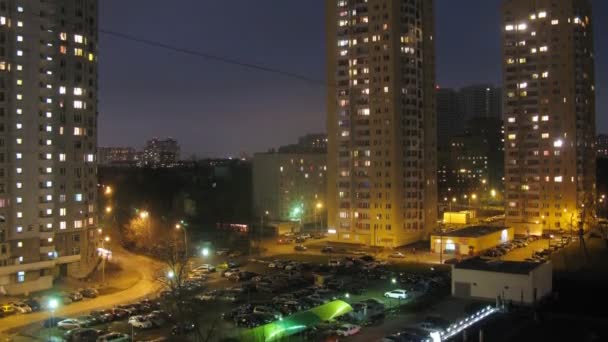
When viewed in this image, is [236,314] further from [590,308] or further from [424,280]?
[590,308]

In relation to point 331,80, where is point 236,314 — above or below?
below

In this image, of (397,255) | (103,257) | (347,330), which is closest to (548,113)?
(397,255)

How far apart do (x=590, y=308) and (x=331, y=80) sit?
80.8ft

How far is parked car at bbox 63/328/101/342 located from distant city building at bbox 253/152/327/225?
3228 centimetres

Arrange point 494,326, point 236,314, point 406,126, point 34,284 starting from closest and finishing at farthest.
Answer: point 494,326 < point 236,314 < point 34,284 < point 406,126

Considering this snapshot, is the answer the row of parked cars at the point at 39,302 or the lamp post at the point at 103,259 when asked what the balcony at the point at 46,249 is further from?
the row of parked cars at the point at 39,302

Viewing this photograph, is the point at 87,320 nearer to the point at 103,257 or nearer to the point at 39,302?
the point at 39,302

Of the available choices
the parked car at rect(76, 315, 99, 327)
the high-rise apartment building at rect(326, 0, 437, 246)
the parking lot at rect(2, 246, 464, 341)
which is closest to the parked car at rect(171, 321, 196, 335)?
the parking lot at rect(2, 246, 464, 341)

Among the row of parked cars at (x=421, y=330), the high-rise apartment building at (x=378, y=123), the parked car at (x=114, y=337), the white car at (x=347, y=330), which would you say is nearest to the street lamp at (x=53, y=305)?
the parked car at (x=114, y=337)

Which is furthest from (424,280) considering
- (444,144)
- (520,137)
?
(444,144)

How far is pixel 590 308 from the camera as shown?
21.2 m

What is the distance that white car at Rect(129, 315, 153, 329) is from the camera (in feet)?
63.9

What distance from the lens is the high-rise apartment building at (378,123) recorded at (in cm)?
3922

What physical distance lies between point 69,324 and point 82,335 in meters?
1.51
